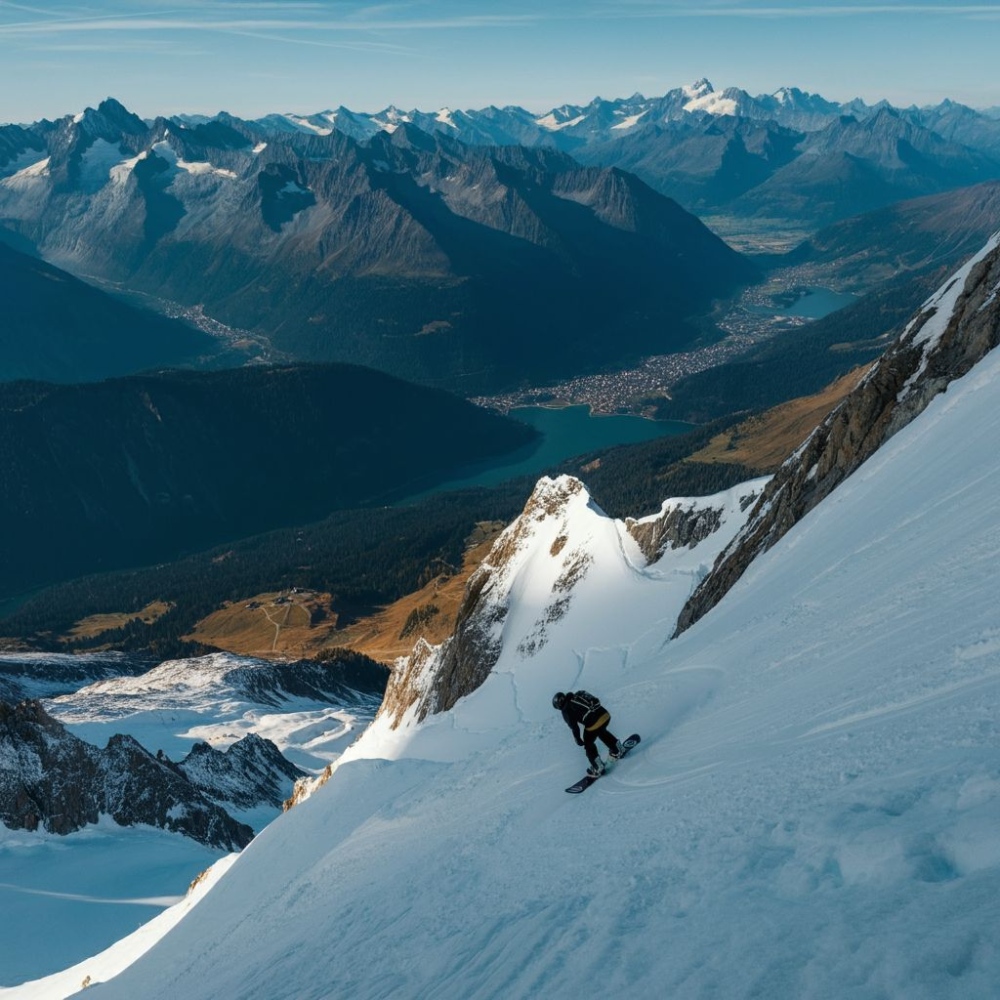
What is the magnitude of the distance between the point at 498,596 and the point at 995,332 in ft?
131

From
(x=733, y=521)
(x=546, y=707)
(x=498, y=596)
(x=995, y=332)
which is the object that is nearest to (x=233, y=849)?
(x=498, y=596)

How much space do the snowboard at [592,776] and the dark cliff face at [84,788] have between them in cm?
5548

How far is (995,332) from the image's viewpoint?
108 feet

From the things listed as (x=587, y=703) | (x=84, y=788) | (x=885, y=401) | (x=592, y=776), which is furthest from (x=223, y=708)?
(x=587, y=703)

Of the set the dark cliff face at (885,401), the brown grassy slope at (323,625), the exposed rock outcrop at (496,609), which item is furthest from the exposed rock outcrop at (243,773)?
the brown grassy slope at (323,625)

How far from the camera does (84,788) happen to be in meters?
65.2

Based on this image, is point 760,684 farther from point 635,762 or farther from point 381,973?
point 381,973

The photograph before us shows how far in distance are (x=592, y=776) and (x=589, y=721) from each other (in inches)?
53.9

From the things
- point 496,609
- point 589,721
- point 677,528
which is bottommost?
point 589,721

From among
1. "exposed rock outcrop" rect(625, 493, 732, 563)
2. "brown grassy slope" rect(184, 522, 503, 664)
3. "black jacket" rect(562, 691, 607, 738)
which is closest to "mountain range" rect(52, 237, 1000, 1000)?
"black jacket" rect(562, 691, 607, 738)

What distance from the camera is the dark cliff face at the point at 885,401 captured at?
112ft

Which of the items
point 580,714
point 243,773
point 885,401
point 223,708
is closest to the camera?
point 580,714

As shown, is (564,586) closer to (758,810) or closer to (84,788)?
(84,788)

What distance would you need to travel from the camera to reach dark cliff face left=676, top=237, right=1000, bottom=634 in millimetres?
34000
